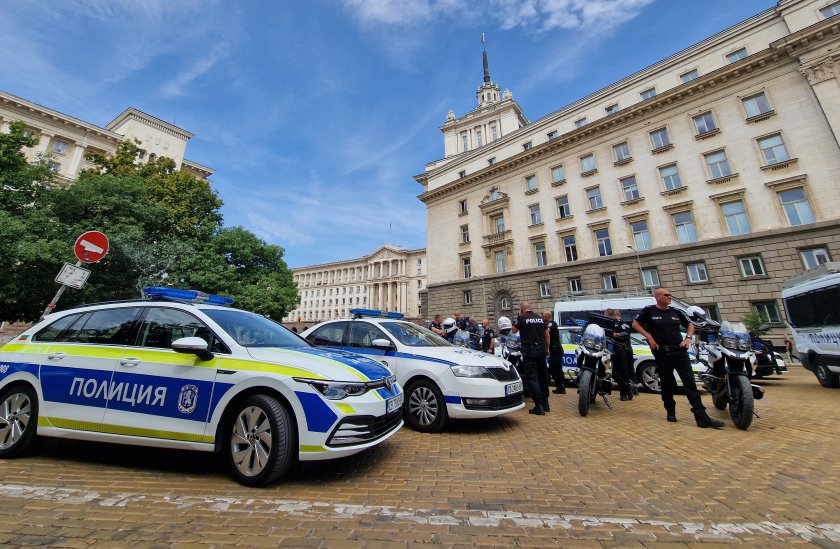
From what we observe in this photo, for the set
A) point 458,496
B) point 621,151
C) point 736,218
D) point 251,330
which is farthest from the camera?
point 621,151

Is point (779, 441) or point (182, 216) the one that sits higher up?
point (182, 216)

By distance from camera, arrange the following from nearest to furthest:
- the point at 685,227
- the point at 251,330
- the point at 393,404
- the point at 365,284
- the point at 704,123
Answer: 1. the point at 393,404
2. the point at 251,330
3. the point at 685,227
4. the point at 704,123
5. the point at 365,284

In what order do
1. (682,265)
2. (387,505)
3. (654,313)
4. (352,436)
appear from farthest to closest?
(682,265) → (654,313) → (352,436) → (387,505)

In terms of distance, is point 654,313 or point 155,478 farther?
point 654,313

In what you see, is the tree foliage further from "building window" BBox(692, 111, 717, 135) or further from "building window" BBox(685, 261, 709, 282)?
"building window" BBox(692, 111, 717, 135)

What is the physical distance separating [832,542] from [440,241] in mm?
34050

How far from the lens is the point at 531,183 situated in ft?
98.6


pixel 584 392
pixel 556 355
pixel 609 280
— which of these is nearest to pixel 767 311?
pixel 609 280

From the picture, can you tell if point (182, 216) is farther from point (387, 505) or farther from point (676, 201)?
point (676, 201)

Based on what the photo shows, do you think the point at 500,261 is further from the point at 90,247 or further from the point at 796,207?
the point at 90,247

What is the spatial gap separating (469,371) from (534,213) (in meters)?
26.9

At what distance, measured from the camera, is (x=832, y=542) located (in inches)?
85.4

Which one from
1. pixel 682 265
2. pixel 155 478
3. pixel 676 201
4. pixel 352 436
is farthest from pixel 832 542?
pixel 676 201

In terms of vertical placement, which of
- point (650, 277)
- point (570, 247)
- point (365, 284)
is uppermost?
point (365, 284)
